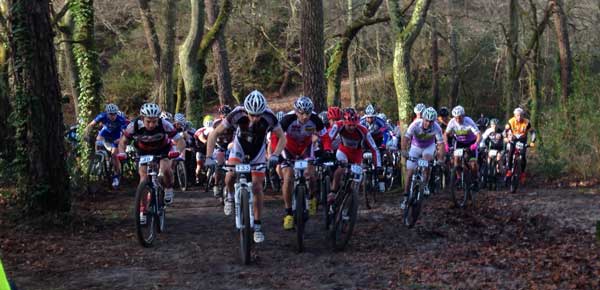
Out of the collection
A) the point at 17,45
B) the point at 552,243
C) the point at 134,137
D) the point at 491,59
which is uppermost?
the point at 491,59

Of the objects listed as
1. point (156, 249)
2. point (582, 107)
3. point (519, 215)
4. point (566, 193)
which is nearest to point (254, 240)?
point (156, 249)

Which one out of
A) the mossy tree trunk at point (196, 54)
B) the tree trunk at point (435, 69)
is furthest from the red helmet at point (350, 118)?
the tree trunk at point (435, 69)

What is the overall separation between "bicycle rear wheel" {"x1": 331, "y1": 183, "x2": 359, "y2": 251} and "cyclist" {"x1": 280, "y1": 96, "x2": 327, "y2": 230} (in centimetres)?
88

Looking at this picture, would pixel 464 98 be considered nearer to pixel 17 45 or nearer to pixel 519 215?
pixel 519 215

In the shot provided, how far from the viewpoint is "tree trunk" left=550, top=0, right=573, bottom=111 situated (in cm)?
2579

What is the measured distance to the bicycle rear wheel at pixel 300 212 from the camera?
945 centimetres

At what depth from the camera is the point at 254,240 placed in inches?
371

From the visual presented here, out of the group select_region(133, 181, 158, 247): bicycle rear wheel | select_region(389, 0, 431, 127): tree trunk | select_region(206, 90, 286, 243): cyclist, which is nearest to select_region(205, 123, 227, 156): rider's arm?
select_region(206, 90, 286, 243): cyclist

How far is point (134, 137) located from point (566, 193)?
1167 centimetres

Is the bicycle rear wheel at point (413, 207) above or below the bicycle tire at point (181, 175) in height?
below

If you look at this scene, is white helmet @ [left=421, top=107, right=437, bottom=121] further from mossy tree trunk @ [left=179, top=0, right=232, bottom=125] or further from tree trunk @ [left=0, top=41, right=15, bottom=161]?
mossy tree trunk @ [left=179, top=0, right=232, bottom=125]

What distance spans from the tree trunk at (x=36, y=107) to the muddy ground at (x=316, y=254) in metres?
0.53

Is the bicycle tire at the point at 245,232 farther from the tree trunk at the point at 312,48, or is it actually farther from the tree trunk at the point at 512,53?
the tree trunk at the point at 512,53

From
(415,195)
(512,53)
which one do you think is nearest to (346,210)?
(415,195)
